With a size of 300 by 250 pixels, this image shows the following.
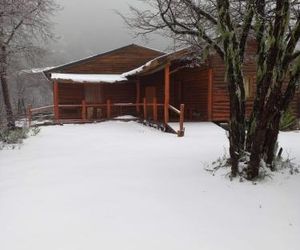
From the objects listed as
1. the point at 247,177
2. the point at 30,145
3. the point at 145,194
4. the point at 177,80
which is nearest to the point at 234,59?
the point at 247,177

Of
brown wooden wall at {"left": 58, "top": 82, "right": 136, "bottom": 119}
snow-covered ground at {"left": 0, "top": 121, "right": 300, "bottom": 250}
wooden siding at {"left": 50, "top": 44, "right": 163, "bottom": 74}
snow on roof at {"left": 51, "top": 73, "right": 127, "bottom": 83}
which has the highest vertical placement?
wooden siding at {"left": 50, "top": 44, "right": 163, "bottom": 74}

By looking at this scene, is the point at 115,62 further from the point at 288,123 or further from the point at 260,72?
the point at 260,72

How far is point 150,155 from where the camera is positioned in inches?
420

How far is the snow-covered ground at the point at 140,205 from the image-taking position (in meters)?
5.33

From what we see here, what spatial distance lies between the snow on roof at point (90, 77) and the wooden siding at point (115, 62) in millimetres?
735

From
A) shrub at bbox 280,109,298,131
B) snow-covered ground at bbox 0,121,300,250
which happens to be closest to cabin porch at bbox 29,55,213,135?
shrub at bbox 280,109,298,131

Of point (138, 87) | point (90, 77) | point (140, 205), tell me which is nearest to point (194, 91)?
point (138, 87)

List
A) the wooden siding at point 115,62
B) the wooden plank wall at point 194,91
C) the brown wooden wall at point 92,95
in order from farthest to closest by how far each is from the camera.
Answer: the wooden siding at point 115,62, the brown wooden wall at point 92,95, the wooden plank wall at point 194,91

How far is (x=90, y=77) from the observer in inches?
982

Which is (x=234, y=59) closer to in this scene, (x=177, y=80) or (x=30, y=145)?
(x=30, y=145)

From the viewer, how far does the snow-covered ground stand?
5.33 metres

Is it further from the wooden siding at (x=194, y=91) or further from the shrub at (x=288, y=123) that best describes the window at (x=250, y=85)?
the shrub at (x=288, y=123)

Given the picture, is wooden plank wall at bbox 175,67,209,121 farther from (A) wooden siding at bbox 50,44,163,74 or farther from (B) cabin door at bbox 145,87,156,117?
(A) wooden siding at bbox 50,44,163,74

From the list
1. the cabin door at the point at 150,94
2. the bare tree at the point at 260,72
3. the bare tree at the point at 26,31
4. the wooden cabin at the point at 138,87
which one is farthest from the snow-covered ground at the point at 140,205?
the cabin door at the point at 150,94
